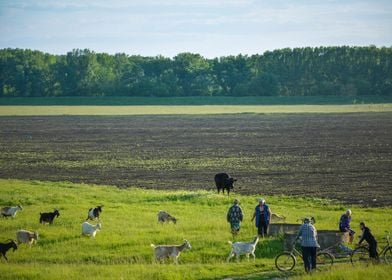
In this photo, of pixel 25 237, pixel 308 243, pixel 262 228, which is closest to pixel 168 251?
pixel 262 228

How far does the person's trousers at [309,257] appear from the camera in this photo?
2305 cm

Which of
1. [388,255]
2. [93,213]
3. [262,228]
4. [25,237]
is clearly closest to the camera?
[388,255]

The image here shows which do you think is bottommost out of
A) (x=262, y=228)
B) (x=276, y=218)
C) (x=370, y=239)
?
(x=276, y=218)

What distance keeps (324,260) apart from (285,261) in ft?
6.58

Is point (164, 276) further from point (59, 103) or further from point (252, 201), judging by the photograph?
point (59, 103)

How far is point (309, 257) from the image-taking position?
23156 millimetres

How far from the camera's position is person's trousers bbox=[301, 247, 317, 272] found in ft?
75.6

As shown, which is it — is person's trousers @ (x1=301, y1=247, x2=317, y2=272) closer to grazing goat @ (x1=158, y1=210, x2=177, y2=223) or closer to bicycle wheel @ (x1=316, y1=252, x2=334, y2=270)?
bicycle wheel @ (x1=316, y1=252, x2=334, y2=270)

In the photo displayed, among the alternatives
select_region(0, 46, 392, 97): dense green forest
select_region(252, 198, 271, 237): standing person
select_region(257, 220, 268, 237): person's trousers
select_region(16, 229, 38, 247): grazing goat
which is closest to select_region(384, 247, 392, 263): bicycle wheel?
select_region(252, 198, 271, 237): standing person

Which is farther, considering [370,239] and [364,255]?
[364,255]

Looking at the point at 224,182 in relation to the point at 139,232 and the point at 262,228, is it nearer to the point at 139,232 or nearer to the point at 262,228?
the point at 139,232

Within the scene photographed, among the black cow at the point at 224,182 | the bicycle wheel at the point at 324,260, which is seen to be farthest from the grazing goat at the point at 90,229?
the black cow at the point at 224,182

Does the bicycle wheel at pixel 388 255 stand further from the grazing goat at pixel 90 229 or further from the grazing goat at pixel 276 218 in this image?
the grazing goat at pixel 90 229

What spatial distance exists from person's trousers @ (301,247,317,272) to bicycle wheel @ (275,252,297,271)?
642 millimetres
